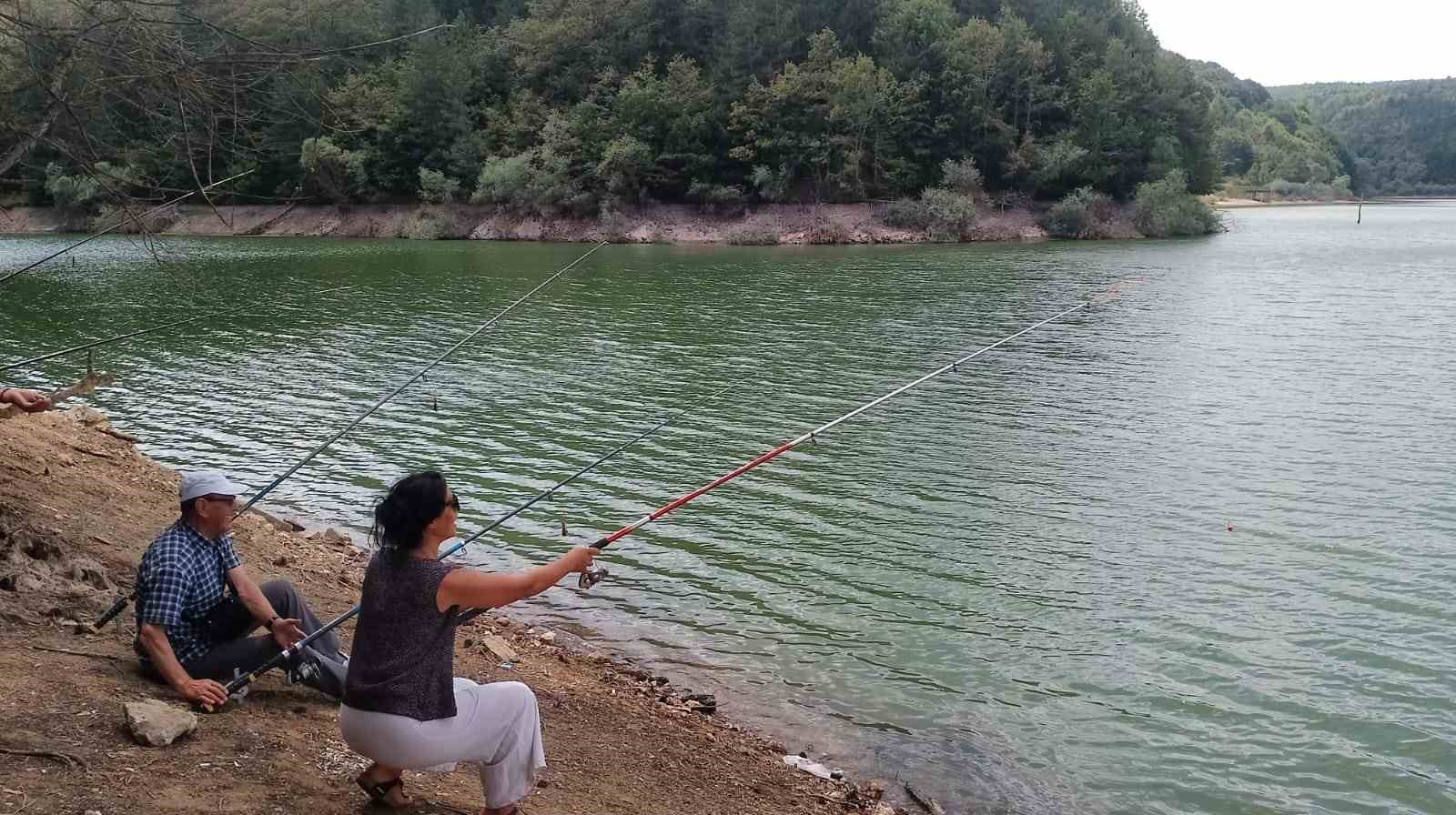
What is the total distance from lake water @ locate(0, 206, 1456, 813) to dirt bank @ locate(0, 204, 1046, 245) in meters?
31.5

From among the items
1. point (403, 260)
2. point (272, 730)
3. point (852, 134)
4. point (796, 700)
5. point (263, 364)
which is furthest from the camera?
point (852, 134)

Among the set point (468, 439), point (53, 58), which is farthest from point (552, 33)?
point (53, 58)

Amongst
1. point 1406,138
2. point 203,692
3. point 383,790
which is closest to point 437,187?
point 203,692

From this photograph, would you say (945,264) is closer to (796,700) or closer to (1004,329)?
(1004,329)

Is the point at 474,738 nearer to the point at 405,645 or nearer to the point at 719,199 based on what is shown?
the point at 405,645

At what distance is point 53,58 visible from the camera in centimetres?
689

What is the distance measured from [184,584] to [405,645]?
1705 mm

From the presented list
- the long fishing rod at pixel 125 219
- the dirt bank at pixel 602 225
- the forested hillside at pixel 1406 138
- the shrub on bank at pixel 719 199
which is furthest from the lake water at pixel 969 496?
the forested hillside at pixel 1406 138

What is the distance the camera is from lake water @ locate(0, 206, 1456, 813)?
799cm

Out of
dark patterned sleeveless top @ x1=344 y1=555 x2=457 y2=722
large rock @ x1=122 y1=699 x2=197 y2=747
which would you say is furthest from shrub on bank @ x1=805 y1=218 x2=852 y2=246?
dark patterned sleeveless top @ x1=344 y1=555 x2=457 y2=722

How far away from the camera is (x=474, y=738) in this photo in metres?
4.44

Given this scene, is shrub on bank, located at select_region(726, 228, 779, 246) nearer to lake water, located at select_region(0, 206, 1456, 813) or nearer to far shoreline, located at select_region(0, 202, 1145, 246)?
far shoreline, located at select_region(0, 202, 1145, 246)

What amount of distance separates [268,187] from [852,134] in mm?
42825

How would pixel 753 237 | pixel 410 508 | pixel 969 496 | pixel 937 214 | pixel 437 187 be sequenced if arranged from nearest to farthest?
1. pixel 410 508
2. pixel 969 496
3. pixel 937 214
4. pixel 753 237
5. pixel 437 187
